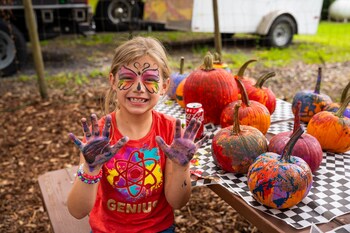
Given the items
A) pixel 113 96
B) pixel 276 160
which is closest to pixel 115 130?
pixel 113 96

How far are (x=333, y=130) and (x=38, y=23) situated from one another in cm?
668

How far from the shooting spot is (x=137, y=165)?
5.75 ft

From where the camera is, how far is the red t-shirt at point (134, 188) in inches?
69.1

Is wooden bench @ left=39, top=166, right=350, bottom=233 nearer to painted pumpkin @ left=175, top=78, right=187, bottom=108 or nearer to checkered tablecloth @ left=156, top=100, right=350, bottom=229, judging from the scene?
checkered tablecloth @ left=156, top=100, right=350, bottom=229

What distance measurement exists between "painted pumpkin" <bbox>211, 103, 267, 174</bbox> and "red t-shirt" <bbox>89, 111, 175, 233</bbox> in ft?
0.84

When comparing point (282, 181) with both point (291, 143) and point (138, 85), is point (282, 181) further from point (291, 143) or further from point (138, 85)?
point (138, 85)

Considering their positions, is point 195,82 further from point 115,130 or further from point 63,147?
point 63,147

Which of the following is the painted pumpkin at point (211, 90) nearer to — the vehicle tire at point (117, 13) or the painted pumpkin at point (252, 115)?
the painted pumpkin at point (252, 115)

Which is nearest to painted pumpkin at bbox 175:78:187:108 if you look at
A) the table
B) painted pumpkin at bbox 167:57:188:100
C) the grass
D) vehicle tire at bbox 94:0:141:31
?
the table

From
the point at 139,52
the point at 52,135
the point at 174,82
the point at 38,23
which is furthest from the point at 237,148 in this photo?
the point at 38,23

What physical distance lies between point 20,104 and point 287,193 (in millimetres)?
4679

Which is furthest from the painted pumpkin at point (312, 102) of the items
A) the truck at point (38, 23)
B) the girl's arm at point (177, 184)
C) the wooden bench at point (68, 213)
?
the truck at point (38, 23)

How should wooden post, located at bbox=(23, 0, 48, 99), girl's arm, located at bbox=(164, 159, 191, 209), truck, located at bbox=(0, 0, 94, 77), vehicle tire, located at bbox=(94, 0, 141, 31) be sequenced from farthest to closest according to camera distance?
vehicle tire, located at bbox=(94, 0, 141, 31), truck, located at bbox=(0, 0, 94, 77), wooden post, located at bbox=(23, 0, 48, 99), girl's arm, located at bbox=(164, 159, 191, 209)

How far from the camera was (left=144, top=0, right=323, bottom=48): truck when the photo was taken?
8.59m
